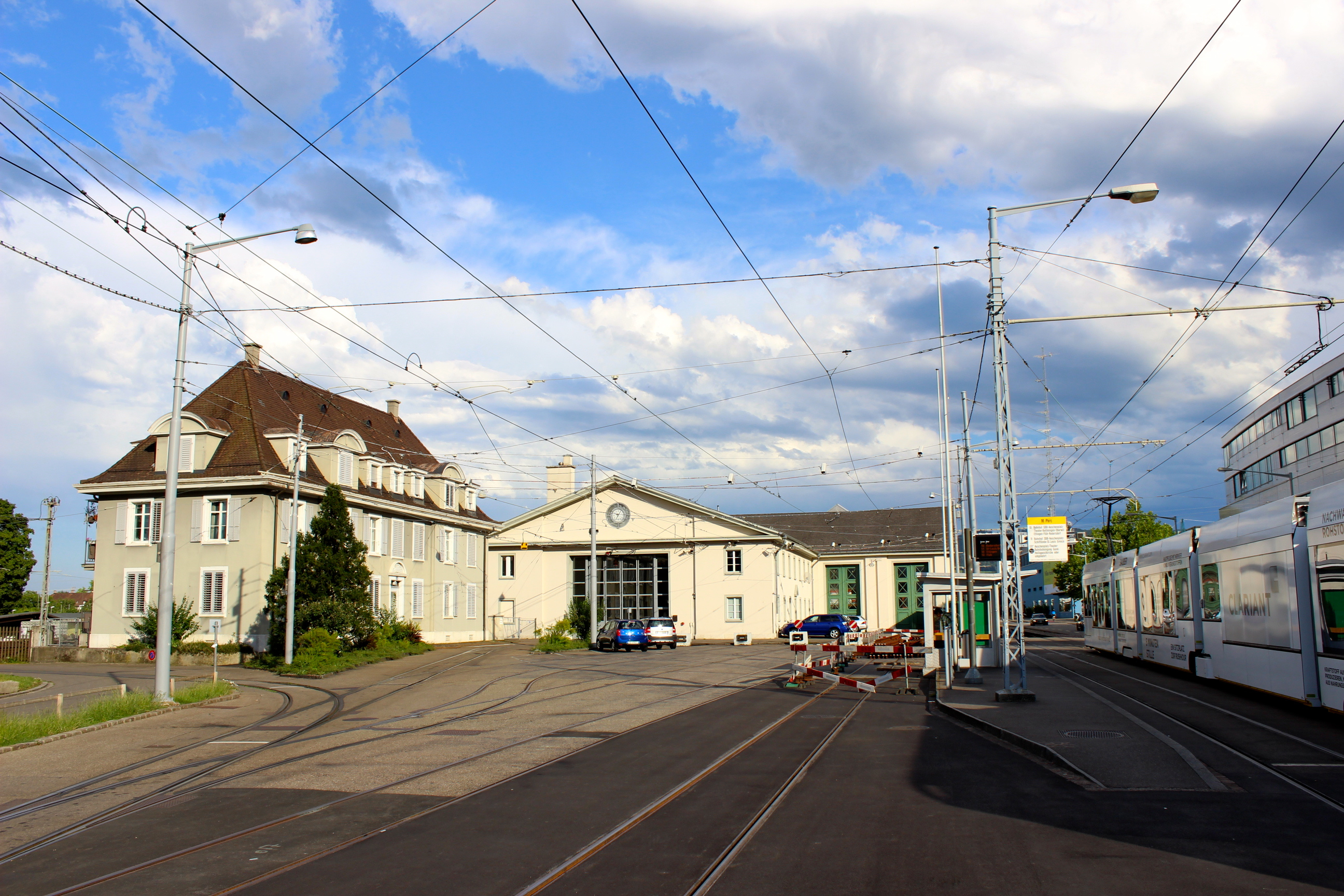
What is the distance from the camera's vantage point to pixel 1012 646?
76.5 ft

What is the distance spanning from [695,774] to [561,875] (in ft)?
15.1

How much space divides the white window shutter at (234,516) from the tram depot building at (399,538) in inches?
2.7

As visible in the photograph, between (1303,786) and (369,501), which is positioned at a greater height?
(369,501)

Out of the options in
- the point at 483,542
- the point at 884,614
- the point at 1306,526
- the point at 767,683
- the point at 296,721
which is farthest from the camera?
the point at 884,614

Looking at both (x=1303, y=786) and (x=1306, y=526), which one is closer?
(x=1303, y=786)

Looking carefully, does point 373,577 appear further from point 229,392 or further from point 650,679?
point 650,679

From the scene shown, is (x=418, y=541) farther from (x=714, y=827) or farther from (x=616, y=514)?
(x=714, y=827)

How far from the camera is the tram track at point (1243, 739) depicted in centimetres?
998

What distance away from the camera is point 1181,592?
25078 mm

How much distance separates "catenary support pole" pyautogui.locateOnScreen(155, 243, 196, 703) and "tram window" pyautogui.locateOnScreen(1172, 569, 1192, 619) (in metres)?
23.2

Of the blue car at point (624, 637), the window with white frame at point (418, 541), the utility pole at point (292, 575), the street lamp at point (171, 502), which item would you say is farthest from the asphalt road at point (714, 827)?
the window with white frame at point (418, 541)

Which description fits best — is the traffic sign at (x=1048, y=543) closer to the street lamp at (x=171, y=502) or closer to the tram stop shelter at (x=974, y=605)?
the tram stop shelter at (x=974, y=605)

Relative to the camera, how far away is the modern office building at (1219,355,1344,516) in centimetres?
6097

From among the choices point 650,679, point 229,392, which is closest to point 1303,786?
point 650,679
